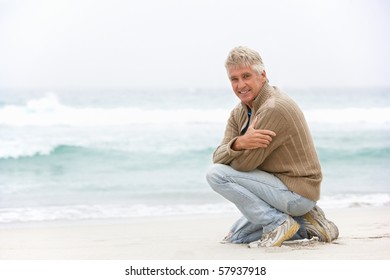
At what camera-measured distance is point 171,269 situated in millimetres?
2861

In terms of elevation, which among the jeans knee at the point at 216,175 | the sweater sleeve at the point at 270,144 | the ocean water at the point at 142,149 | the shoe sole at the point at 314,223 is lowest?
the shoe sole at the point at 314,223

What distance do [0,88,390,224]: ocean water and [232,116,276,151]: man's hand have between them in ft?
7.02

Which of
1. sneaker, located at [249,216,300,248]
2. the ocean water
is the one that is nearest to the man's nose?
sneaker, located at [249,216,300,248]

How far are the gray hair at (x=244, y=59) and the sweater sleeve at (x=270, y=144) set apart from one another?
227 millimetres

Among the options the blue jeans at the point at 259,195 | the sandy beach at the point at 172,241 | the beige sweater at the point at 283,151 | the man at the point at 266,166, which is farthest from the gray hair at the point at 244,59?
the sandy beach at the point at 172,241

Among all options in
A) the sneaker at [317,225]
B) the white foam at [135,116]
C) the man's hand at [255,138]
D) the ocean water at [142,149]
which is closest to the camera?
the man's hand at [255,138]

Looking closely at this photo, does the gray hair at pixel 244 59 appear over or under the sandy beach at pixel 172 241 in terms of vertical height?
over

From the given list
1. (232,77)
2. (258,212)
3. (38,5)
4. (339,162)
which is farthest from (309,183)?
(38,5)

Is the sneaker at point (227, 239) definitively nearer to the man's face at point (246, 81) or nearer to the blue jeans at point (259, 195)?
the blue jeans at point (259, 195)

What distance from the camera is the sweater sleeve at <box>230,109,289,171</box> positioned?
280 centimetres

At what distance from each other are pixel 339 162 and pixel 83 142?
13.8 ft

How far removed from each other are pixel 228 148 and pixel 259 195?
27cm

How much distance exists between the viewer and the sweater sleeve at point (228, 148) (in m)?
2.88

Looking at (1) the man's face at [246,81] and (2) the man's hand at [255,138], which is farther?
(1) the man's face at [246,81]
